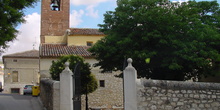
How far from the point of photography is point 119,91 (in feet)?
73.9

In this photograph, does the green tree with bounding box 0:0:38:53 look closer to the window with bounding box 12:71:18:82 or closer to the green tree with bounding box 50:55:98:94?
the green tree with bounding box 50:55:98:94

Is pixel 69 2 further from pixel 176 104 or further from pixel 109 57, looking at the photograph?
pixel 176 104

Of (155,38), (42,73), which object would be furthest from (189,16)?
(42,73)

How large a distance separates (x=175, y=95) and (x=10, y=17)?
680cm

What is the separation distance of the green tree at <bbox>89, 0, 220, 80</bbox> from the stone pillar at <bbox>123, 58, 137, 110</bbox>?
3.88 meters

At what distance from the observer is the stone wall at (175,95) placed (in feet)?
25.2

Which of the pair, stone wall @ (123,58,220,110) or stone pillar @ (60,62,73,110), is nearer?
stone wall @ (123,58,220,110)

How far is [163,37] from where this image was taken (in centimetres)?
1158

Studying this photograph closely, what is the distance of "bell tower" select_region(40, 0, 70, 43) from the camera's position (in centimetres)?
2807

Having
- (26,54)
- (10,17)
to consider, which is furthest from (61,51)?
(26,54)

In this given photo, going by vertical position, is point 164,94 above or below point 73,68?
below

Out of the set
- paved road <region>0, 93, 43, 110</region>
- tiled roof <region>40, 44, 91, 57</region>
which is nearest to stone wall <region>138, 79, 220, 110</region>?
paved road <region>0, 93, 43, 110</region>

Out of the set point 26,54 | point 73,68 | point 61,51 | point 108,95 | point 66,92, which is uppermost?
point 61,51

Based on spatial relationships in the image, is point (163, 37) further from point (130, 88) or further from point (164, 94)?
point (130, 88)
